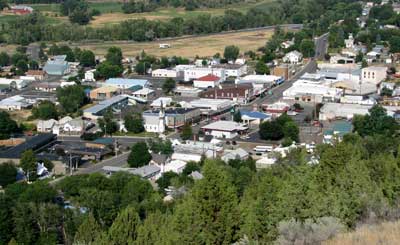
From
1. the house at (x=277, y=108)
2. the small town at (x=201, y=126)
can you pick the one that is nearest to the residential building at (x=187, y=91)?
the small town at (x=201, y=126)

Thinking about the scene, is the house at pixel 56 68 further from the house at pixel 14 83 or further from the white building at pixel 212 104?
the white building at pixel 212 104

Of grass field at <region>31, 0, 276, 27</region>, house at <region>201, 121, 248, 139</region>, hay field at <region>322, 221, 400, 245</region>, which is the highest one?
grass field at <region>31, 0, 276, 27</region>

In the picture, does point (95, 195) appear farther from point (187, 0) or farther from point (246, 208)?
point (187, 0)

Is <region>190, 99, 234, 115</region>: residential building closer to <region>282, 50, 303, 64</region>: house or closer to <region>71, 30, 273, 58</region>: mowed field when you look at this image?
<region>282, 50, 303, 64</region>: house

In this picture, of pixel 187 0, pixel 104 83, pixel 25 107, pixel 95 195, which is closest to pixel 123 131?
pixel 25 107

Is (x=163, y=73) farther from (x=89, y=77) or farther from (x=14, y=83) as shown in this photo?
(x=14, y=83)

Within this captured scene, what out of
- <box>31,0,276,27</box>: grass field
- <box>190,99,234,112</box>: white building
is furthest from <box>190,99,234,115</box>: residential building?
<box>31,0,276,27</box>: grass field
